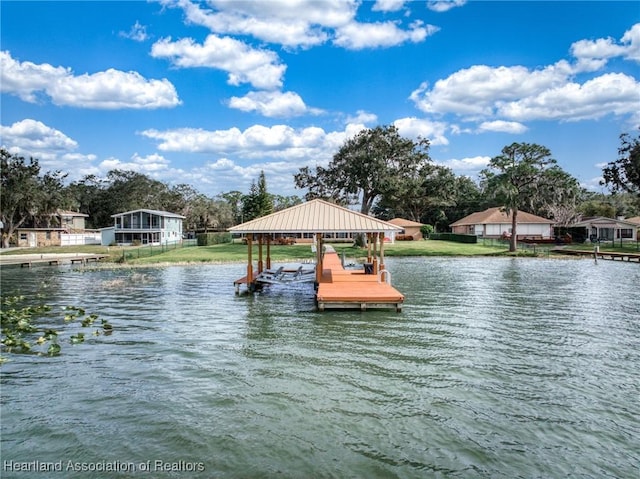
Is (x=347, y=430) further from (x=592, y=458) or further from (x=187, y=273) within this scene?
(x=187, y=273)

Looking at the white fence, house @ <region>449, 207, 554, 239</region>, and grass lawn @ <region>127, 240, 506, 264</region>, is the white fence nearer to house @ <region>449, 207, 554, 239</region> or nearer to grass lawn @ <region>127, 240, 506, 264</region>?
grass lawn @ <region>127, 240, 506, 264</region>

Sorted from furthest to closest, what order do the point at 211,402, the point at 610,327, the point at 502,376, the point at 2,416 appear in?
1. the point at 610,327
2. the point at 502,376
3. the point at 211,402
4. the point at 2,416

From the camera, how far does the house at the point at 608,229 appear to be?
54281 millimetres

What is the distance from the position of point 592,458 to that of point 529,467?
100 centimetres

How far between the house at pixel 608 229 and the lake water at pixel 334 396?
45.0 meters

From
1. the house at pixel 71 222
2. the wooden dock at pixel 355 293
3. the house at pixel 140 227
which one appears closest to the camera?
the wooden dock at pixel 355 293

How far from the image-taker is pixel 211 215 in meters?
78.9

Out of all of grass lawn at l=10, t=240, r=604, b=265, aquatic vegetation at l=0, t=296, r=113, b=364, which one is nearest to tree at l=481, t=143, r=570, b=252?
grass lawn at l=10, t=240, r=604, b=265

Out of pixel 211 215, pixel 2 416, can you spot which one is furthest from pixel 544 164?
pixel 211 215

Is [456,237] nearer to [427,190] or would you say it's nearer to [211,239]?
[427,190]

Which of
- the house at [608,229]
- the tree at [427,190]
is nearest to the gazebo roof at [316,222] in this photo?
the tree at [427,190]

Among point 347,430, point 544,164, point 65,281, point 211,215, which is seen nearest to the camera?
point 347,430

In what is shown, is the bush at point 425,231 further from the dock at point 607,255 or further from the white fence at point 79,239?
the white fence at point 79,239

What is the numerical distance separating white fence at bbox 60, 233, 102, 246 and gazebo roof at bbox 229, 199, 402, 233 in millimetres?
48820
